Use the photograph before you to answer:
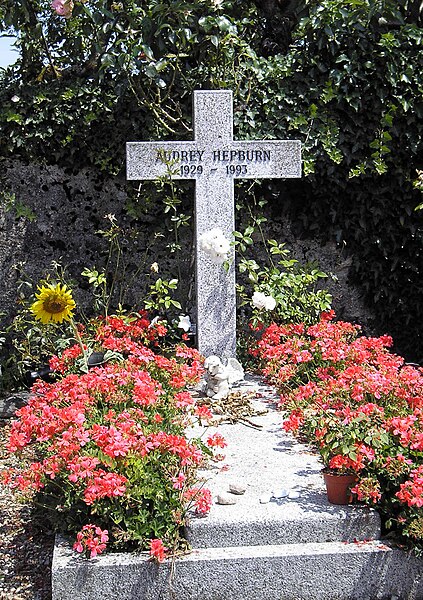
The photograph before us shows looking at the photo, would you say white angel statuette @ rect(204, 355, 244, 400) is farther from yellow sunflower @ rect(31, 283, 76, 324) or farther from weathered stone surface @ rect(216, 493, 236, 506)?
weathered stone surface @ rect(216, 493, 236, 506)

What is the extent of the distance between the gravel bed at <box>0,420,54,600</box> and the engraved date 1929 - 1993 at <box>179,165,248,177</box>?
7.98ft

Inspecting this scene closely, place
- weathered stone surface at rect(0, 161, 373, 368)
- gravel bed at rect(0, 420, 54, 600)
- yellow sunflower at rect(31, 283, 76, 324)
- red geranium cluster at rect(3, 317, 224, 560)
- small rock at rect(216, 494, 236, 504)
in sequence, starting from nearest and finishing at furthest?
red geranium cluster at rect(3, 317, 224, 560)
gravel bed at rect(0, 420, 54, 600)
small rock at rect(216, 494, 236, 504)
yellow sunflower at rect(31, 283, 76, 324)
weathered stone surface at rect(0, 161, 373, 368)

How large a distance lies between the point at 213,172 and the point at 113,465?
275cm

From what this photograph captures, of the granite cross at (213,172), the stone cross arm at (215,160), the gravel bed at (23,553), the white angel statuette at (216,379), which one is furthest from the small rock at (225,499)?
the stone cross arm at (215,160)

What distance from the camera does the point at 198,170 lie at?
5133 millimetres

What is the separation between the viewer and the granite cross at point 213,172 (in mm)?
5113

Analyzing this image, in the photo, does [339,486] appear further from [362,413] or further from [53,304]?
[53,304]

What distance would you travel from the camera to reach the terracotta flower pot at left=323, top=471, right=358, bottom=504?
2.97 meters

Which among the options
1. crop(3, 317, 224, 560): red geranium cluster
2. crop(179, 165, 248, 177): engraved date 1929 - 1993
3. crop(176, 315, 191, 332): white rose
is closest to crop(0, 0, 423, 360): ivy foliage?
crop(179, 165, 248, 177): engraved date 1929 - 1993

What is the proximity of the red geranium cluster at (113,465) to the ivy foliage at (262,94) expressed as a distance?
2534 millimetres

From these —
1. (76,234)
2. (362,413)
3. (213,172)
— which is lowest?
(362,413)

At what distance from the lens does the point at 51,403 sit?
3.59 m

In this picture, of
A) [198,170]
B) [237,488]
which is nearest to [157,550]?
A: [237,488]

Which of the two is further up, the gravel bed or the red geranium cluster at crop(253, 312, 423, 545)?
the red geranium cluster at crop(253, 312, 423, 545)
